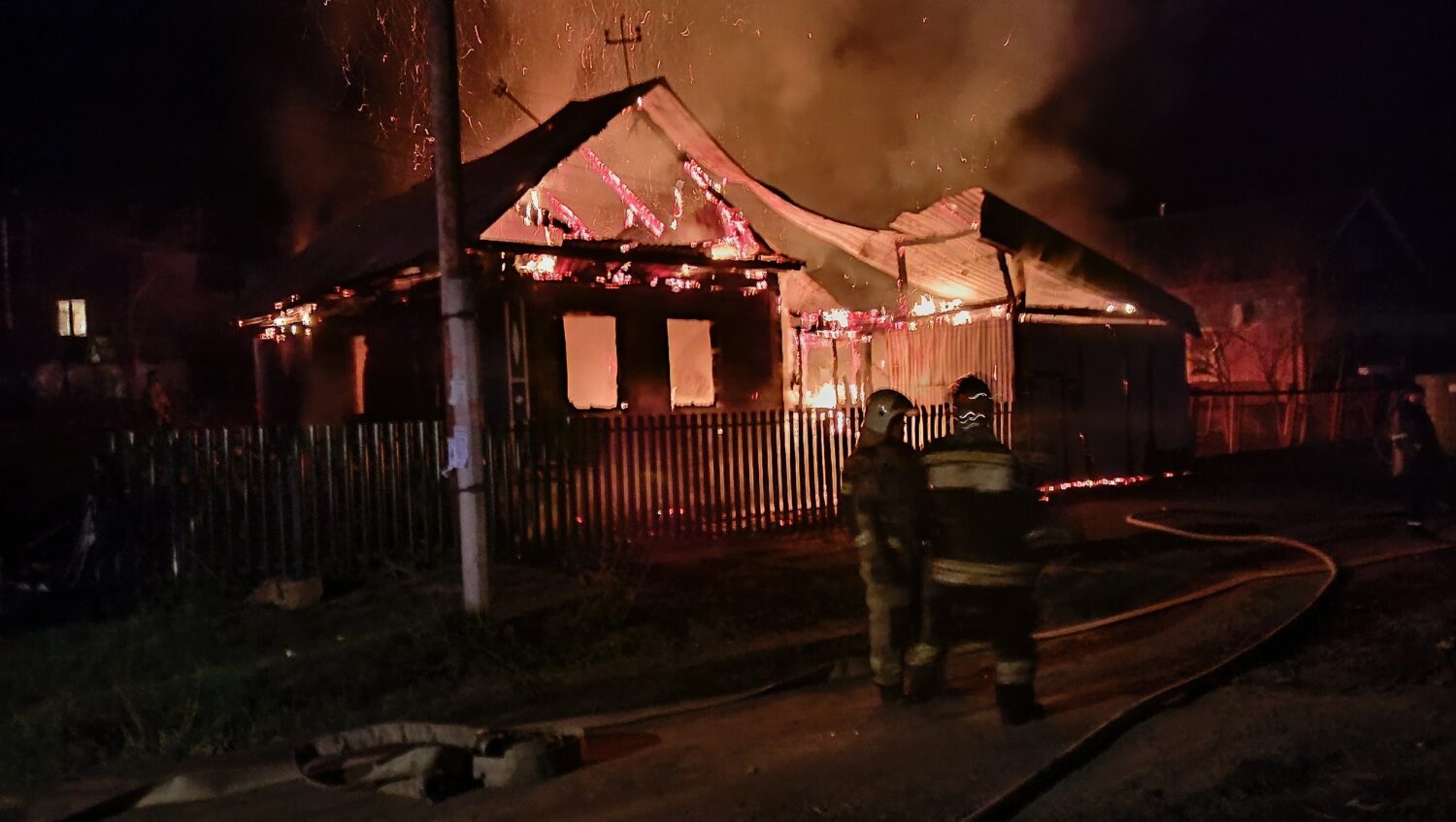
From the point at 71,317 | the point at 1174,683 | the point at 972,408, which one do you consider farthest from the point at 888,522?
the point at 71,317

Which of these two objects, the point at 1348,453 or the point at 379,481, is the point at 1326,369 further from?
the point at 379,481

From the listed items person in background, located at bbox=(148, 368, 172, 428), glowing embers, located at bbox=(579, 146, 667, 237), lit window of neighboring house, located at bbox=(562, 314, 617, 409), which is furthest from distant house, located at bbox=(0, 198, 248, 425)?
glowing embers, located at bbox=(579, 146, 667, 237)

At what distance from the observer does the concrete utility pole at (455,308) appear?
759 cm

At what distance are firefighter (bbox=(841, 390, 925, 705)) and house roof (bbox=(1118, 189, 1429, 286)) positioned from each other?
103 ft

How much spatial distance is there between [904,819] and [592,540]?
668cm

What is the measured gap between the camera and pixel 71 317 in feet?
91.5

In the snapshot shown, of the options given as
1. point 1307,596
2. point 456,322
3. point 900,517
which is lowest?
point 1307,596

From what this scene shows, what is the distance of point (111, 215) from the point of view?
29.0 m

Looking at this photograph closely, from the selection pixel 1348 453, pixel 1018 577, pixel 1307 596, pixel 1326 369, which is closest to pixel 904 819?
pixel 1018 577

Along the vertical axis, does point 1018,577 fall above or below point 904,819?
above

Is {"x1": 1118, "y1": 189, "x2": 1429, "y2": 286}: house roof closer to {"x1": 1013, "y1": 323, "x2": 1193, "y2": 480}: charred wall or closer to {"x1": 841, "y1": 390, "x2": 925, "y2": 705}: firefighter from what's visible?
{"x1": 1013, "y1": 323, "x2": 1193, "y2": 480}: charred wall

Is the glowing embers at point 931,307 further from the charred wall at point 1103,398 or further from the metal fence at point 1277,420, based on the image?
the metal fence at point 1277,420

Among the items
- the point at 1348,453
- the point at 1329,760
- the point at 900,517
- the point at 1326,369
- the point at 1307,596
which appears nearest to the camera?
the point at 1329,760

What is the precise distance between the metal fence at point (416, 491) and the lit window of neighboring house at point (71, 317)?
70.9ft
